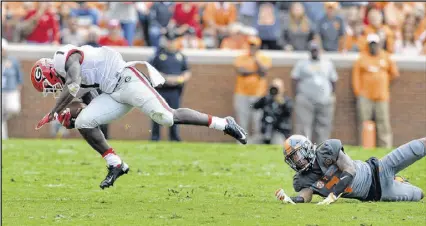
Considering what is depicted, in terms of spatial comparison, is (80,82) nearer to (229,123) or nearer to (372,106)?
(229,123)

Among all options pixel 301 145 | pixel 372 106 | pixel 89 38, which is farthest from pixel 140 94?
pixel 372 106

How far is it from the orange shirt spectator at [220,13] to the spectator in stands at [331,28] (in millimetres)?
1648

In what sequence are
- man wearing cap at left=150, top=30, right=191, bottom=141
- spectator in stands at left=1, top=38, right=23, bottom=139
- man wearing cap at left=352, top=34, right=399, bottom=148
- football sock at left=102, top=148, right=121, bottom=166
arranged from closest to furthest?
football sock at left=102, top=148, right=121, bottom=166 → man wearing cap at left=150, top=30, right=191, bottom=141 → man wearing cap at left=352, top=34, right=399, bottom=148 → spectator in stands at left=1, top=38, right=23, bottom=139

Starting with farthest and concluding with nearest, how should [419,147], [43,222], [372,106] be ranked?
1. [372,106]
2. [419,147]
3. [43,222]

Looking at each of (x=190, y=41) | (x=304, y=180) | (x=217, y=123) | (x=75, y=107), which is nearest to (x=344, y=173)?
(x=304, y=180)

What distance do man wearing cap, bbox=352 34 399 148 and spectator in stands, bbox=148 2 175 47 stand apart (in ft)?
11.6

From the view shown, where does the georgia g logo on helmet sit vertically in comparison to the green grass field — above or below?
above

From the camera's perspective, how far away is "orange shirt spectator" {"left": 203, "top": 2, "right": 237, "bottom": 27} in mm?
21234

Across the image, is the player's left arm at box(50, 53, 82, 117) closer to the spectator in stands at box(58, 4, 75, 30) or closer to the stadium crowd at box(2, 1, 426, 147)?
the stadium crowd at box(2, 1, 426, 147)

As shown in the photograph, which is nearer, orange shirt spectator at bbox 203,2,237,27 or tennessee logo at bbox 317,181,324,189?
tennessee logo at bbox 317,181,324,189

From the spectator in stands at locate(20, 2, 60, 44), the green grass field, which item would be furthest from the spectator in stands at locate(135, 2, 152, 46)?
the green grass field

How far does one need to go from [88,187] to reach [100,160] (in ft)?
9.13

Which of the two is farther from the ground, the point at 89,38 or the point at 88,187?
the point at 89,38

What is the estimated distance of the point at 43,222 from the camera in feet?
33.1
